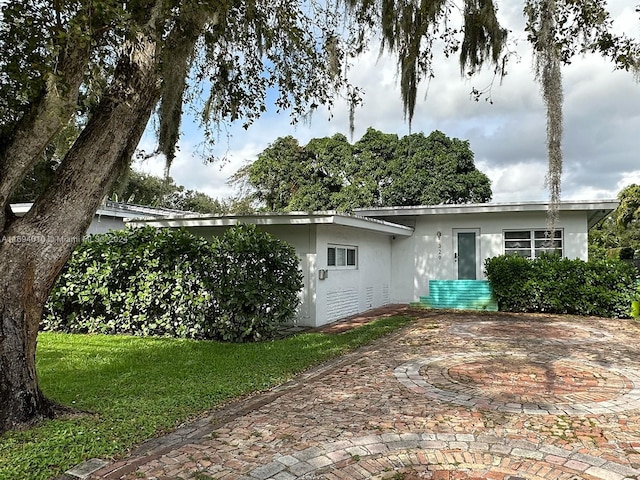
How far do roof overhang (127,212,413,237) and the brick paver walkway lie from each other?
3141mm

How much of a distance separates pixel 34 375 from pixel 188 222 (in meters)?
6.68

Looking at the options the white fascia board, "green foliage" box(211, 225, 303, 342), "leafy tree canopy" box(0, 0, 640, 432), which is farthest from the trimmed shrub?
the white fascia board

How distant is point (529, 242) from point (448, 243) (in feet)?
7.26

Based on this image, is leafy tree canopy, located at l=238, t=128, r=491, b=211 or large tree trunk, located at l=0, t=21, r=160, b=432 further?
leafy tree canopy, located at l=238, t=128, r=491, b=211

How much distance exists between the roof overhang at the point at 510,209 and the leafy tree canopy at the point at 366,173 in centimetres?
991

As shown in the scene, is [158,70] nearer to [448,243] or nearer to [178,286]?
[178,286]

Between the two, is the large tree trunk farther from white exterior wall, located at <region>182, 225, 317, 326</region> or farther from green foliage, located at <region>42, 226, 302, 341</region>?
white exterior wall, located at <region>182, 225, 317, 326</region>

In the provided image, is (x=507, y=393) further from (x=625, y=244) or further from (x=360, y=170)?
(x=625, y=244)

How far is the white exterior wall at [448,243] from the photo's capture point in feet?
39.4

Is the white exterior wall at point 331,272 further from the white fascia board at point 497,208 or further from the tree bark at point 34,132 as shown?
the tree bark at point 34,132

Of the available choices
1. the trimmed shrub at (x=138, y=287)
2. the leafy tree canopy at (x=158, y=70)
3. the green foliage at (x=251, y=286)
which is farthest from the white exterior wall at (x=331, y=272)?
the leafy tree canopy at (x=158, y=70)

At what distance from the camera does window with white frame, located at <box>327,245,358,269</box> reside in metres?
10.1

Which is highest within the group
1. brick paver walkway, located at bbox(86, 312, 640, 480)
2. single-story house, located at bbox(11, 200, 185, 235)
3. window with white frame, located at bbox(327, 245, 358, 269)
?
single-story house, located at bbox(11, 200, 185, 235)

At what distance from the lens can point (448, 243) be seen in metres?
13.2
